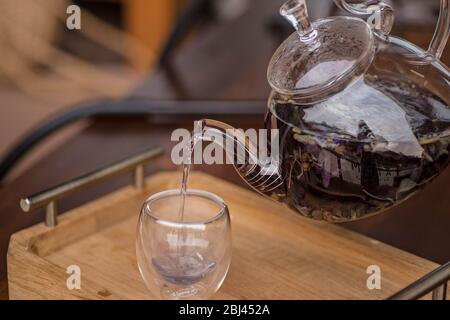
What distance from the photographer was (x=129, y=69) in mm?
2580

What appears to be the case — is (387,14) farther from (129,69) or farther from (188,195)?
(129,69)

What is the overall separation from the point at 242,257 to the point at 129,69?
78.2 inches

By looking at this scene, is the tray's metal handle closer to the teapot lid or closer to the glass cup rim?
the glass cup rim

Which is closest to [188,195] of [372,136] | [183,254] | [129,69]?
[183,254]

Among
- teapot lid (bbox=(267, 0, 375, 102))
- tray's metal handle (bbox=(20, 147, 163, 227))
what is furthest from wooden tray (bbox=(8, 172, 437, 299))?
teapot lid (bbox=(267, 0, 375, 102))

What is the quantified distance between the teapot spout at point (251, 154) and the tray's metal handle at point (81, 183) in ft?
0.54

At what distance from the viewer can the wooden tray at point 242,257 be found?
24.0 inches

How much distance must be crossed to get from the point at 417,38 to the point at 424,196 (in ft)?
1.45

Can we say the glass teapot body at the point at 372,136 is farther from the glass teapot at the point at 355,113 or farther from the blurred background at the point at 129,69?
the blurred background at the point at 129,69

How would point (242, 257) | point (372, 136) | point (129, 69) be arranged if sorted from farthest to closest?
point (129, 69), point (242, 257), point (372, 136)

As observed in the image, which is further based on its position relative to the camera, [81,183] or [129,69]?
[129,69]

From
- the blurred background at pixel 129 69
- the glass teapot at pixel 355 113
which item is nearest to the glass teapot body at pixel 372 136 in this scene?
the glass teapot at pixel 355 113
